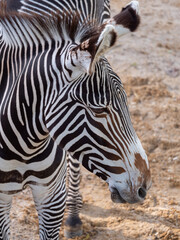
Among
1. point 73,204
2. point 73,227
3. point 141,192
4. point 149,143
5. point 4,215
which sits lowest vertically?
point 149,143

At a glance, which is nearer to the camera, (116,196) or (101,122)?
(101,122)

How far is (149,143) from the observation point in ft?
19.7

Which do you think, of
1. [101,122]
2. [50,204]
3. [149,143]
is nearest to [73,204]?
[50,204]

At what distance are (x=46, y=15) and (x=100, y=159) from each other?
40.4 inches

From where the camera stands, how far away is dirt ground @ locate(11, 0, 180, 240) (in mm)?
4680

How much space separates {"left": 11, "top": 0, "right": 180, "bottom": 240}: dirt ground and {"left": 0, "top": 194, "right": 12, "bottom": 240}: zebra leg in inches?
32.8

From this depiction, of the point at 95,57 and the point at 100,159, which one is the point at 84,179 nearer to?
the point at 100,159

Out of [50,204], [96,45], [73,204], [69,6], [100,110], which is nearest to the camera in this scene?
[96,45]

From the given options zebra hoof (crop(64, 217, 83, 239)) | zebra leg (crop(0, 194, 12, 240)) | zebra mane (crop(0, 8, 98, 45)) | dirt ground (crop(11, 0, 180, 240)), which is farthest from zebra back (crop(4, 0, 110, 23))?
zebra hoof (crop(64, 217, 83, 239))

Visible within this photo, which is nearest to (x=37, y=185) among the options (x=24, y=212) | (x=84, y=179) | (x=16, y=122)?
(x=16, y=122)

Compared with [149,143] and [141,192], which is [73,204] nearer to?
[149,143]

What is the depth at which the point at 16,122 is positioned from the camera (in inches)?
112

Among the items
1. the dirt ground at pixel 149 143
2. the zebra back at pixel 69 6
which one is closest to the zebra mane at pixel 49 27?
the zebra back at pixel 69 6

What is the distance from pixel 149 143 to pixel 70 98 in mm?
3555
